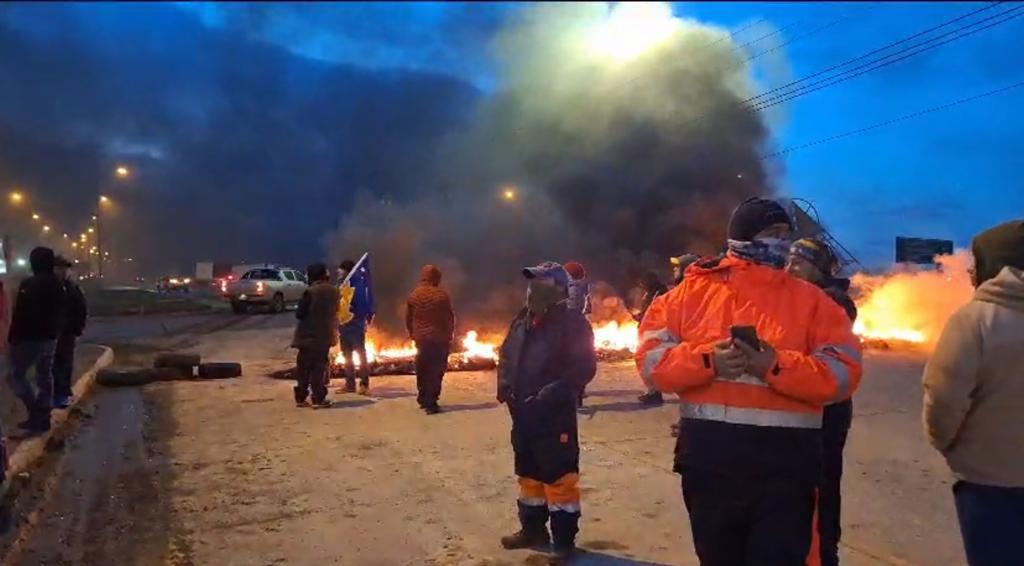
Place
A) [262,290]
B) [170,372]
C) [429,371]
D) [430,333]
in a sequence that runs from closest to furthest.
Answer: [429,371], [430,333], [170,372], [262,290]

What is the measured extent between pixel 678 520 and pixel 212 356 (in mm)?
12264

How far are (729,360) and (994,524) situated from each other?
3.29 feet

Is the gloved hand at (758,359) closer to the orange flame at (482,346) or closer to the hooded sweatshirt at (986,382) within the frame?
the hooded sweatshirt at (986,382)

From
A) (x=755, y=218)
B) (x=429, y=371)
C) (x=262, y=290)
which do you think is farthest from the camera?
(x=262, y=290)

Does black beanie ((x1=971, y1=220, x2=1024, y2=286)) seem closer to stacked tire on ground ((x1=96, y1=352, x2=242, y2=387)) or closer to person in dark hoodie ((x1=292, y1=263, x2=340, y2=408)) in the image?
person in dark hoodie ((x1=292, y1=263, x2=340, y2=408))

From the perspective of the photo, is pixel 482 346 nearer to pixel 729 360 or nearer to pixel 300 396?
pixel 300 396

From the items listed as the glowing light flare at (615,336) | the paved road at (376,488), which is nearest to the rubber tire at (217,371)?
the paved road at (376,488)

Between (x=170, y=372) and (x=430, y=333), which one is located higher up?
(x=430, y=333)

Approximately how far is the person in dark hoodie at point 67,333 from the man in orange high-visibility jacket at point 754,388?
7539 mm

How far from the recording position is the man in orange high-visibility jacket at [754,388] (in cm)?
259

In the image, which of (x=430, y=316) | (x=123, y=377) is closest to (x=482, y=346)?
(x=430, y=316)

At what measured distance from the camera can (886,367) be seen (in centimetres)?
1319

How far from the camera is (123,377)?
11.4 m

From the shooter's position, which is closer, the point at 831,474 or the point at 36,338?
the point at 831,474
